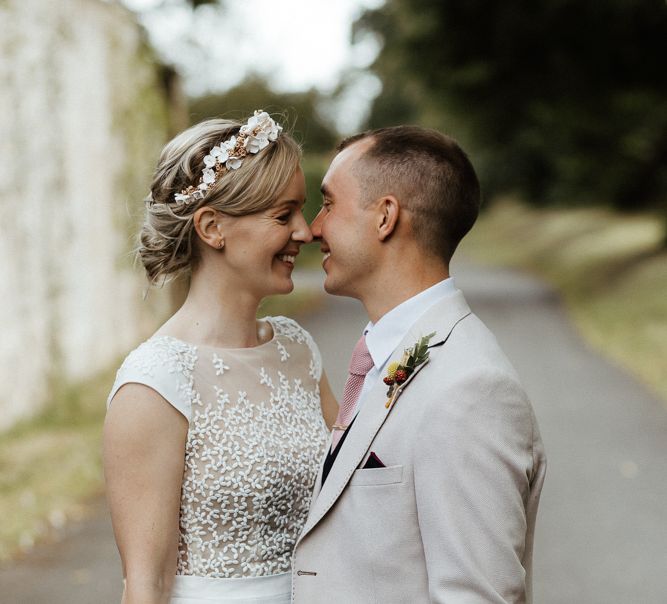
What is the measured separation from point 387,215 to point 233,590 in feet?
4.05

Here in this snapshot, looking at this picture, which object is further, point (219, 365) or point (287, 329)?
point (287, 329)

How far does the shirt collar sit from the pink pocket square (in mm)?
316

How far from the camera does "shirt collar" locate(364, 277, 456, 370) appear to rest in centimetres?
253

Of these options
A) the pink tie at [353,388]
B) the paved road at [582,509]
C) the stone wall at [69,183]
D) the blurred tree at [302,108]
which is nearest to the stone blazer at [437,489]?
the pink tie at [353,388]

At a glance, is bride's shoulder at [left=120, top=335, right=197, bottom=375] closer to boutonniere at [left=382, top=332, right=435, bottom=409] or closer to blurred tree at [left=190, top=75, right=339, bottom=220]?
boutonniere at [left=382, top=332, right=435, bottom=409]

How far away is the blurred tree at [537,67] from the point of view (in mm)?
17047

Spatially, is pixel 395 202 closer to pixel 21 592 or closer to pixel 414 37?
pixel 21 592

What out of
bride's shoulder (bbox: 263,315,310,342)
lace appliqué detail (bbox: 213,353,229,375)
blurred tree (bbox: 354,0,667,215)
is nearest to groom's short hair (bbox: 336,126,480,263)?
lace appliqué detail (bbox: 213,353,229,375)

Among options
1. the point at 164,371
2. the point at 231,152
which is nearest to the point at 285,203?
the point at 231,152

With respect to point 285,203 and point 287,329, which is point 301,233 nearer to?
point 285,203

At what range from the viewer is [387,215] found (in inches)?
100.0

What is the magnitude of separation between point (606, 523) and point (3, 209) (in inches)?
217

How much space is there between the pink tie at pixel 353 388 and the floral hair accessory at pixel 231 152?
67 cm

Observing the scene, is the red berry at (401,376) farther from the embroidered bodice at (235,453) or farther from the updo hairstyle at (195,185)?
the updo hairstyle at (195,185)
